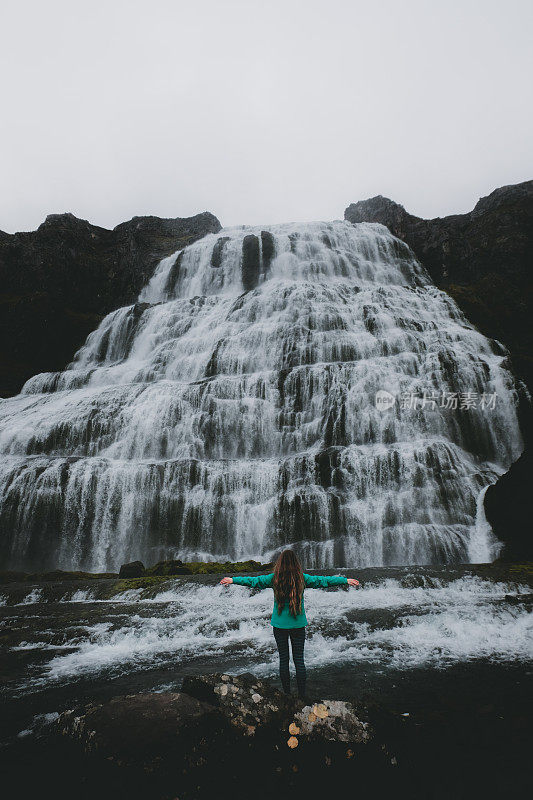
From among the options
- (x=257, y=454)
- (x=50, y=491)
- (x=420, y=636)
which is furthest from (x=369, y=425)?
(x=50, y=491)

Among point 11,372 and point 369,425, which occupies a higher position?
point 11,372

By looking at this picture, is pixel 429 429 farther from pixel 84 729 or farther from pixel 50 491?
pixel 84 729

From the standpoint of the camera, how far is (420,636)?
329 inches

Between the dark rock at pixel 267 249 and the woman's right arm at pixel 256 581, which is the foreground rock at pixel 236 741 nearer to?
the woman's right arm at pixel 256 581

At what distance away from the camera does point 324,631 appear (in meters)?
8.77

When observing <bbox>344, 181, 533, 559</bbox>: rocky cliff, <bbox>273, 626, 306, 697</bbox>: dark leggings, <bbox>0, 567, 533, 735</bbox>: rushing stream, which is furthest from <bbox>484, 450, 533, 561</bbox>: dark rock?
<bbox>273, 626, 306, 697</bbox>: dark leggings

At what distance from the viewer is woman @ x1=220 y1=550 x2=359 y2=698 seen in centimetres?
464

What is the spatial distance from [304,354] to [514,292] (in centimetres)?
1930

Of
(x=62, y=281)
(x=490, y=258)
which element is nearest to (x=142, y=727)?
(x=490, y=258)

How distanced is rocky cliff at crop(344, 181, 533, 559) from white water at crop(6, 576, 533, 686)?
1330 centimetres

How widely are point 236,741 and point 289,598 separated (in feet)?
4.27

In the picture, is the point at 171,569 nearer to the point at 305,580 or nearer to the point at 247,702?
the point at 305,580

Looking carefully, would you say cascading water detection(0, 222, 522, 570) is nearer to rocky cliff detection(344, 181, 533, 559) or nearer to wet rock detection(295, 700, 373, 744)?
rocky cliff detection(344, 181, 533, 559)

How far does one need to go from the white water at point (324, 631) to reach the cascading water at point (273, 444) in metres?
5.84
